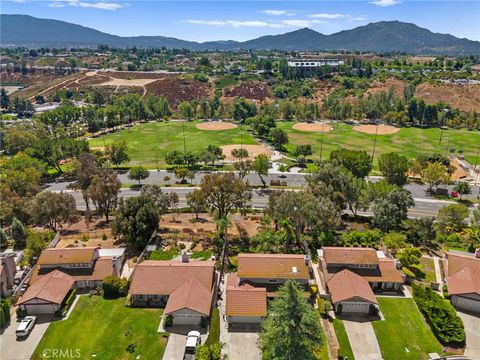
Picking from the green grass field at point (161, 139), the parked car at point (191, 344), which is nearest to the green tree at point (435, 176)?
the green grass field at point (161, 139)

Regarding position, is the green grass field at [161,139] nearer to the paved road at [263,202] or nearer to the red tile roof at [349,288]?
the paved road at [263,202]

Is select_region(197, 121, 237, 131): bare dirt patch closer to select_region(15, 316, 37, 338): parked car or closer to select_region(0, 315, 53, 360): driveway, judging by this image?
select_region(15, 316, 37, 338): parked car

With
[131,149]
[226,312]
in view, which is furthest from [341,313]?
[131,149]

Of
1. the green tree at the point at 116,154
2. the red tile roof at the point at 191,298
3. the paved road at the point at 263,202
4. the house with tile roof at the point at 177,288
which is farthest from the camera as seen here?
the green tree at the point at 116,154

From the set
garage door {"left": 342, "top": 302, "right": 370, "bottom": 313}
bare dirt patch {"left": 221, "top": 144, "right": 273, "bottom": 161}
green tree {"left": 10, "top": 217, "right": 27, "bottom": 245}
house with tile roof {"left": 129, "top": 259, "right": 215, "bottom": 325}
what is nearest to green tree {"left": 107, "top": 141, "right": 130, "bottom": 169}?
bare dirt patch {"left": 221, "top": 144, "right": 273, "bottom": 161}

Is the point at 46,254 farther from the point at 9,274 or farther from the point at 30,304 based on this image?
the point at 30,304

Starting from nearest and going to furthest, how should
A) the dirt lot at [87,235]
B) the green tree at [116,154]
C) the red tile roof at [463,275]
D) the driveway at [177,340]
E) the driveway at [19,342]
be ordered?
the driveway at [177,340]
the driveway at [19,342]
the red tile roof at [463,275]
the dirt lot at [87,235]
the green tree at [116,154]
